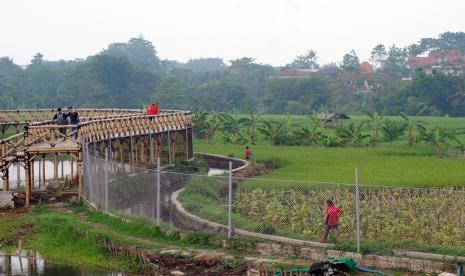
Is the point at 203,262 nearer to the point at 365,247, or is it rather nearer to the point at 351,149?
the point at 365,247

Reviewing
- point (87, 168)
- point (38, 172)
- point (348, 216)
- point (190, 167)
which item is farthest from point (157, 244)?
point (38, 172)

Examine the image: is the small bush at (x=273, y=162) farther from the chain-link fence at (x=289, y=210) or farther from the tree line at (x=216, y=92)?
the tree line at (x=216, y=92)

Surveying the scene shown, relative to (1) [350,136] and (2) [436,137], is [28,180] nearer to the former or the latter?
(2) [436,137]

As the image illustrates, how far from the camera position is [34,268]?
1991cm

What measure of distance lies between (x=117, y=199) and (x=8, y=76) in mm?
102216

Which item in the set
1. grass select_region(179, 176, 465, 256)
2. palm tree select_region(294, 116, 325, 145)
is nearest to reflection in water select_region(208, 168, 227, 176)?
grass select_region(179, 176, 465, 256)

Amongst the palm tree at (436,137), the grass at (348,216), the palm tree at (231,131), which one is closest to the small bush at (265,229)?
the grass at (348,216)

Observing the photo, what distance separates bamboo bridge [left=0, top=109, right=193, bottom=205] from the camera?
28.2 metres

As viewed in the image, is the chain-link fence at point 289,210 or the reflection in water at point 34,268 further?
the chain-link fence at point 289,210

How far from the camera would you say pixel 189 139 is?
45750 mm

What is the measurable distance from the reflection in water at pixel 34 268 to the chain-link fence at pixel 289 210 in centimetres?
311

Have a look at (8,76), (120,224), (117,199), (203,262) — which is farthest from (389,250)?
(8,76)

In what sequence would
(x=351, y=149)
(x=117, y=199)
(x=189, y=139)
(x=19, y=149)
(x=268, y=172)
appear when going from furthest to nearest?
1. (x=351, y=149)
2. (x=189, y=139)
3. (x=268, y=172)
4. (x=19, y=149)
5. (x=117, y=199)

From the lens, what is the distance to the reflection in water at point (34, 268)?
19403 mm
